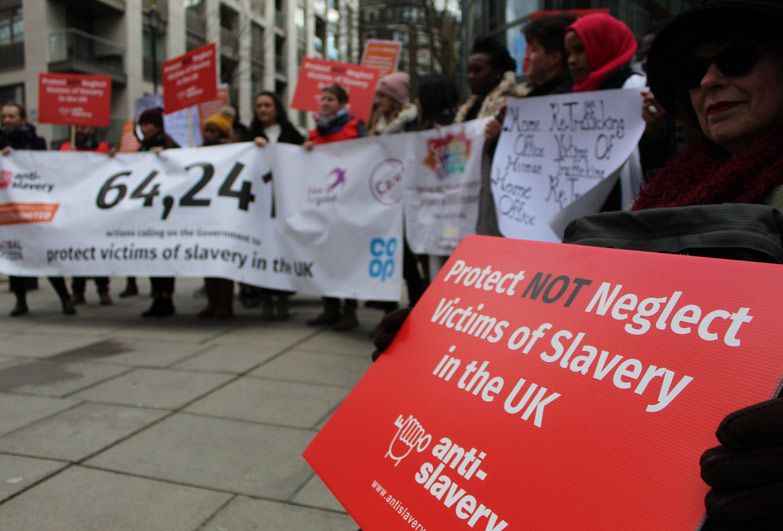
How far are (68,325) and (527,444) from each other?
5.51 meters

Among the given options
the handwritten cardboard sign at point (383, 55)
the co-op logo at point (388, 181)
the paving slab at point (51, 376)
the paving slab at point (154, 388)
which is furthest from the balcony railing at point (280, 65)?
the paving slab at point (154, 388)

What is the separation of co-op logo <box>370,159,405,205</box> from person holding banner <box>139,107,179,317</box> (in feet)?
6.85

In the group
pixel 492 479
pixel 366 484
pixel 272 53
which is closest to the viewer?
pixel 492 479

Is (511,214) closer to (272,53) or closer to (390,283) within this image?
(390,283)

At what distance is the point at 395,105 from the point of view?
5801mm

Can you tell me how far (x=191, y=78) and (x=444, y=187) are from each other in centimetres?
342

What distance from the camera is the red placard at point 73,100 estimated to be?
711cm

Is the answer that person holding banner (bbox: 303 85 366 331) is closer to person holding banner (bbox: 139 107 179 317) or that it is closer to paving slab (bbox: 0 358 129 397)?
A: person holding banner (bbox: 139 107 179 317)

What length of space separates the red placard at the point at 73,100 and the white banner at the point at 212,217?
1482 millimetres

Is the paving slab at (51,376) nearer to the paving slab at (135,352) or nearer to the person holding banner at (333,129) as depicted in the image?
the paving slab at (135,352)

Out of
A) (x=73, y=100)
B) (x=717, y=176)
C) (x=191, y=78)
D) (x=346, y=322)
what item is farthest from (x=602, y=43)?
(x=73, y=100)

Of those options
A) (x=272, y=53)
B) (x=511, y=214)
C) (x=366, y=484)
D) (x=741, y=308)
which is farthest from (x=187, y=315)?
(x=272, y=53)

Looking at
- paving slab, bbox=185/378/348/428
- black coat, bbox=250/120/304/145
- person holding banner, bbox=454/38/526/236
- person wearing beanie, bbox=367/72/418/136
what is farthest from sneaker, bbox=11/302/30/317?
person holding banner, bbox=454/38/526/236

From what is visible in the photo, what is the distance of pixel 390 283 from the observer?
4832mm
